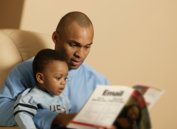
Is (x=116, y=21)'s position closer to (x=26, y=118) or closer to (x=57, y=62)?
(x=57, y=62)

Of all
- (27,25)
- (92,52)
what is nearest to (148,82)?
(92,52)

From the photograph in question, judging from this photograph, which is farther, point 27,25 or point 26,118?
point 27,25

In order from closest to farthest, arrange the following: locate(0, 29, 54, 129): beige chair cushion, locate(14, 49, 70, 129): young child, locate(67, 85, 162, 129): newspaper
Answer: locate(67, 85, 162, 129): newspaper → locate(14, 49, 70, 129): young child → locate(0, 29, 54, 129): beige chair cushion

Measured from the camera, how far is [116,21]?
216cm

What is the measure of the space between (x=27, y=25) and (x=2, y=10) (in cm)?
39

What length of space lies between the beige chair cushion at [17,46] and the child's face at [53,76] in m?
0.30

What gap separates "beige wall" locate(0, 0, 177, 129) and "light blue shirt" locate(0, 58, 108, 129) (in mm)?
451

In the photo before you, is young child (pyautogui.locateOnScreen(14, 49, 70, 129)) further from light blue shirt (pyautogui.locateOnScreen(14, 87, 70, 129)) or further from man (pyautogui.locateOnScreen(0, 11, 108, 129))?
man (pyautogui.locateOnScreen(0, 11, 108, 129))

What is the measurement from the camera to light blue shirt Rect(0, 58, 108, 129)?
138cm

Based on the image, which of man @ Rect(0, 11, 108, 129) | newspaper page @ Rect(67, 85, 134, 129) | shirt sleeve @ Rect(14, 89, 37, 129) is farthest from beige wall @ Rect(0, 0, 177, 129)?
newspaper page @ Rect(67, 85, 134, 129)

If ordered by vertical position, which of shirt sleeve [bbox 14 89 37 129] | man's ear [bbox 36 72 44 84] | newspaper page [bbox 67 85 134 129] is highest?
newspaper page [bbox 67 85 134 129]

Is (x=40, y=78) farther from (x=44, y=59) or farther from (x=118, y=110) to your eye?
(x=118, y=110)

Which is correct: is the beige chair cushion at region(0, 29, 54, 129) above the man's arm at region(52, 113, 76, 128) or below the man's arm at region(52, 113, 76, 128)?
above

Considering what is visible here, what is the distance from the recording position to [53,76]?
4.62 ft
